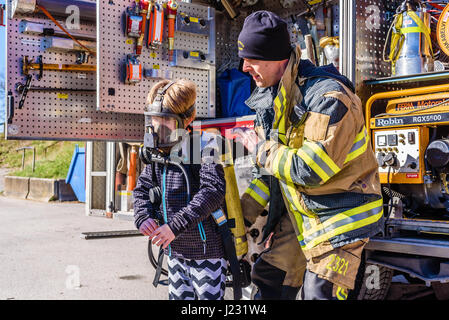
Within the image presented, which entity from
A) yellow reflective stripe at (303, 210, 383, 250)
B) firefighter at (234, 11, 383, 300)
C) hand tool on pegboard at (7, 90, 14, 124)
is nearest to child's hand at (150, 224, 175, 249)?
firefighter at (234, 11, 383, 300)

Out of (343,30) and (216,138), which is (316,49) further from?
(216,138)

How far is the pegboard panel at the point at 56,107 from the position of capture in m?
4.34

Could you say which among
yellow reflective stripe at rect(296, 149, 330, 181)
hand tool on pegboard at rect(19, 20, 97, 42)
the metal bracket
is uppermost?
hand tool on pegboard at rect(19, 20, 97, 42)

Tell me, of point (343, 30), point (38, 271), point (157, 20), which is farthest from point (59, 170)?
point (343, 30)

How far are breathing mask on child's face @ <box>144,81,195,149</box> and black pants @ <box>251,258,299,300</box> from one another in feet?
2.81

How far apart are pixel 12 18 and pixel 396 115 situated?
3.27m

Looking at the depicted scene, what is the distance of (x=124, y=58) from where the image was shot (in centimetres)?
453

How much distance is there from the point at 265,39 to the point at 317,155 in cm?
63

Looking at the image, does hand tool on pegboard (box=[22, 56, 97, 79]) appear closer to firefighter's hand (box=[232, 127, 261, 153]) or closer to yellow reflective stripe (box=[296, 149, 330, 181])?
firefighter's hand (box=[232, 127, 261, 153])

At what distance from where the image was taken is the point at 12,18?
4.34m

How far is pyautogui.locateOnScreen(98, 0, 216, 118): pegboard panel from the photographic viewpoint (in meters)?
4.40

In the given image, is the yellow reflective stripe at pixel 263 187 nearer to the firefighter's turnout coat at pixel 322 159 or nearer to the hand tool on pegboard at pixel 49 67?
the firefighter's turnout coat at pixel 322 159

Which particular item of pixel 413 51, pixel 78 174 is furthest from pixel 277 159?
pixel 78 174

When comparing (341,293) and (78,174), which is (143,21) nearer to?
(341,293)
